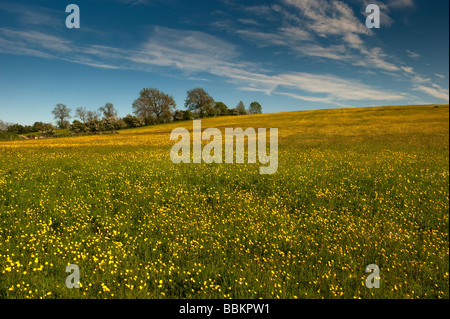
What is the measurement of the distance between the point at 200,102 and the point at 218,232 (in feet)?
285

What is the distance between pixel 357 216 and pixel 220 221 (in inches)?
187

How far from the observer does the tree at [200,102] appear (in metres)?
88.1

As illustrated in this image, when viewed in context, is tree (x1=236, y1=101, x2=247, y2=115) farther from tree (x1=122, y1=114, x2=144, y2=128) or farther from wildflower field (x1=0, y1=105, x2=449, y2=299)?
wildflower field (x1=0, y1=105, x2=449, y2=299)

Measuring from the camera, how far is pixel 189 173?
1041cm

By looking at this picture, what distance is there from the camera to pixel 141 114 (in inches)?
2790

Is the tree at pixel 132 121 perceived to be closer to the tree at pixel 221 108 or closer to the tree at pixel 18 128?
the tree at pixel 221 108

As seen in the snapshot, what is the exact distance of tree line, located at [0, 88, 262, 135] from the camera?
70500 millimetres

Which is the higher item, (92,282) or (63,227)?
(63,227)

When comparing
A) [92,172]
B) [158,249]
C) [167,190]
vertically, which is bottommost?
[158,249]

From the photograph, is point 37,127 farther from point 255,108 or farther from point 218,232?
point 218,232

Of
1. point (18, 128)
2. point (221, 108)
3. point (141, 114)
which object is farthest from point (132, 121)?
point (18, 128)

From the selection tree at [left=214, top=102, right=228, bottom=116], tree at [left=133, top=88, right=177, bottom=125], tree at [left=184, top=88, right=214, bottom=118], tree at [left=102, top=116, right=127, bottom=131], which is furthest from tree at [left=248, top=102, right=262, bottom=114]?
tree at [left=102, top=116, right=127, bottom=131]
